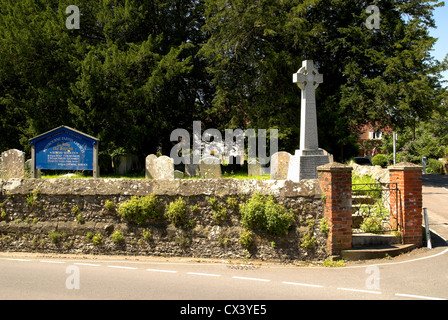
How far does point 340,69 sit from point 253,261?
828 inches

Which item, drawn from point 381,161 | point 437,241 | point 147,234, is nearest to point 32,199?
point 147,234

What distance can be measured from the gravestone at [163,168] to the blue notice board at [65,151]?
3.06m

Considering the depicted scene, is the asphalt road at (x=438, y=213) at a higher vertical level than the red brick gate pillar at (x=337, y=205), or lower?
lower

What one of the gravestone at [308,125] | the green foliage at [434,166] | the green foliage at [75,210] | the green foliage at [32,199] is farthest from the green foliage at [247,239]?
the green foliage at [434,166]

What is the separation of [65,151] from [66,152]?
0.16 feet

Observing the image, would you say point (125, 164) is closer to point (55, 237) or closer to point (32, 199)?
point (32, 199)

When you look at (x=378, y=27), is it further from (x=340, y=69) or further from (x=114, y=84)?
(x=114, y=84)

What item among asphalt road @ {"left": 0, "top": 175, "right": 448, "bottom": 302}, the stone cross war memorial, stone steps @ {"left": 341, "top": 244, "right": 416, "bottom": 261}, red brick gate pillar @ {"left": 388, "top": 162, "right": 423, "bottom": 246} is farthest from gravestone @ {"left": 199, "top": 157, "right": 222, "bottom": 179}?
stone steps @ {"left": 341, "top": 244, "right": 416, "bottom": 261}

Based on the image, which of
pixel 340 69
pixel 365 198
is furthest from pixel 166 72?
pixel 365 198

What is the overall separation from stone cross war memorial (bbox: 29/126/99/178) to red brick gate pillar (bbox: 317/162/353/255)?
7.93m

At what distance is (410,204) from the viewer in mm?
8609

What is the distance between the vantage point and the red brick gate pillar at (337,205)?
780 centimetres

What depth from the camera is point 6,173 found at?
45.0 feet

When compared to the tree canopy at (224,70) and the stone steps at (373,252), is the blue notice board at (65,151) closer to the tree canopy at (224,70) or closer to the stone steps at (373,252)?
the stone steps at (373,252)
